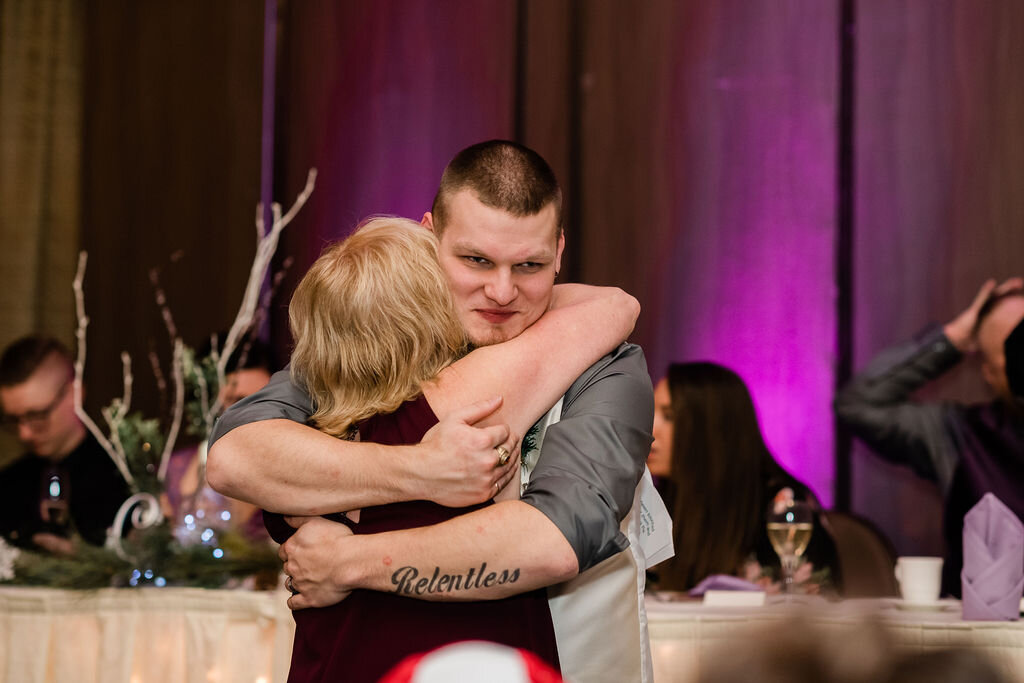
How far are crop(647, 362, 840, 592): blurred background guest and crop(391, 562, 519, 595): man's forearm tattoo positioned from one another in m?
1.77

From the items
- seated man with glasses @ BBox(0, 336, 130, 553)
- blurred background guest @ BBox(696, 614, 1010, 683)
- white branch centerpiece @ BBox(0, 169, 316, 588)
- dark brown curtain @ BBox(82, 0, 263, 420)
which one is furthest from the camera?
dark brown curtain @ BBox(82, 0, 263, 420)

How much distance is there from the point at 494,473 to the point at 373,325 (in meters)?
0.23

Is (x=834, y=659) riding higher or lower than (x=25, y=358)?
higher

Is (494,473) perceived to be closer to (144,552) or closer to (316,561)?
(316,561)

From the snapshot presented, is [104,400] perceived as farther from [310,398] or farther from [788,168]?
[310,398]

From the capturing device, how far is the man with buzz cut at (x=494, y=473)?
4.54ft

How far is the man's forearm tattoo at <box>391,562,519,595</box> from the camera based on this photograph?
4.48 ft

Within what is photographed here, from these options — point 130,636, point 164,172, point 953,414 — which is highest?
point 164,172

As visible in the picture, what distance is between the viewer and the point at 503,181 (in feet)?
5.26

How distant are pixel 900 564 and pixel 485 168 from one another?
1.41 m

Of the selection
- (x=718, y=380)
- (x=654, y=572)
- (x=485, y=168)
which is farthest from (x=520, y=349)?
(x=718, y=380)

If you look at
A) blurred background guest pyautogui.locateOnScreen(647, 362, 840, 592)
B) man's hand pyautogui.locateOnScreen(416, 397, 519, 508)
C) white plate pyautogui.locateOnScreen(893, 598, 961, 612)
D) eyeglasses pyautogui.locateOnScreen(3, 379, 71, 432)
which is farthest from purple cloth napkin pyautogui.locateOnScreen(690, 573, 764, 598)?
eyeglasses pyautogui.locateOnScreen(3, 379, 71, 432)

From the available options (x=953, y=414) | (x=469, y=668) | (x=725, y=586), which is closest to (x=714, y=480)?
(x=725, y=586)

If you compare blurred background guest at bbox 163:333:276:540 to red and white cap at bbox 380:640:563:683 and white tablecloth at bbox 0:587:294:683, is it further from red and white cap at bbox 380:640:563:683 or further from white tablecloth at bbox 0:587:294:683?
red and white cap at bbox 380:640:563:683
